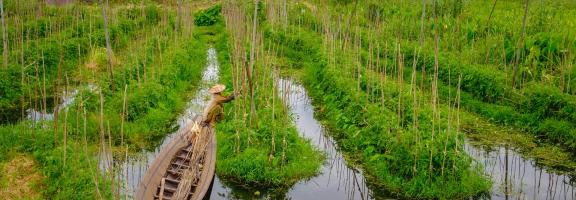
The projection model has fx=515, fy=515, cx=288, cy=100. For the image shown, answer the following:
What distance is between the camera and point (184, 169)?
23.0ft

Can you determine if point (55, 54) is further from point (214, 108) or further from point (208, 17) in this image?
point (208, 17)

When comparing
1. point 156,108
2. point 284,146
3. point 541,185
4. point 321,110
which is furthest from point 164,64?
point 541,185

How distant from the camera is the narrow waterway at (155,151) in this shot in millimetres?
7044

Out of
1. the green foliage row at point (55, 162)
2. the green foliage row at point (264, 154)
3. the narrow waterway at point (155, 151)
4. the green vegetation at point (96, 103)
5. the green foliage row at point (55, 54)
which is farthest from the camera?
the green foliage row at point (55, 54)

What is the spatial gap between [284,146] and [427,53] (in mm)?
6615

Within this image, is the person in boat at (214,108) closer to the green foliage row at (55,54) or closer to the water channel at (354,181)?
the water channel at (354,181)

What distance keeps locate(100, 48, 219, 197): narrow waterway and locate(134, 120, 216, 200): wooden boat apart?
34 cm

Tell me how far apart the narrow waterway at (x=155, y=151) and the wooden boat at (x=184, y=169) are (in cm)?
34

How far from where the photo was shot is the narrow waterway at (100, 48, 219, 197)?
7044 mm

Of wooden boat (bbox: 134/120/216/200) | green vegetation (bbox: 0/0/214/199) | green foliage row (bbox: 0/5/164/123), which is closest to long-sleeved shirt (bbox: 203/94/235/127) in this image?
wooden boat (bbox: 134/120/216/200)

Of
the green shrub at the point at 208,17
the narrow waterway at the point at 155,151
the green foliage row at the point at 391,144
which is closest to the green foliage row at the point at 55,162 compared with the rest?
the narrow waterway at the point at 155,151

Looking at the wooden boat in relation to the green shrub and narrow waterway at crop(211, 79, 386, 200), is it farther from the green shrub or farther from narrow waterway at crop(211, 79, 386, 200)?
the green shrub

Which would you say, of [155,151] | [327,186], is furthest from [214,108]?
[327,186]

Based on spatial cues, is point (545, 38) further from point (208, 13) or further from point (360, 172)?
point (208, 13)
